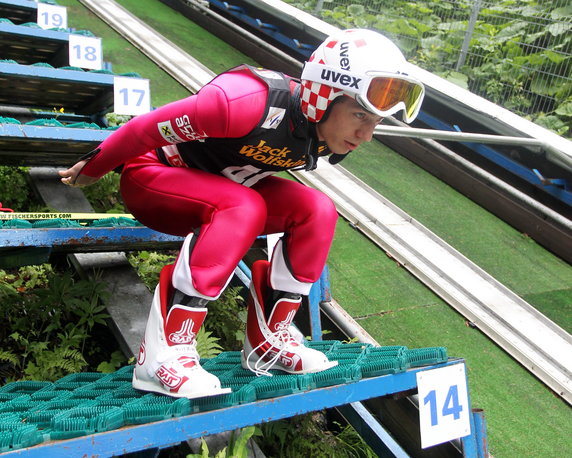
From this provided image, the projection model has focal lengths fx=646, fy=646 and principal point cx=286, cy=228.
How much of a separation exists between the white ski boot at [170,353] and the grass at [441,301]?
1.62m

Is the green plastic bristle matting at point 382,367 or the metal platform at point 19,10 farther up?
the metal platform at point 19,10

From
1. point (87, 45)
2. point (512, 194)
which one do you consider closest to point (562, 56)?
point (512, 194)

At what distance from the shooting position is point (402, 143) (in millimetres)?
6492

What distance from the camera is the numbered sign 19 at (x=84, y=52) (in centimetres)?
419

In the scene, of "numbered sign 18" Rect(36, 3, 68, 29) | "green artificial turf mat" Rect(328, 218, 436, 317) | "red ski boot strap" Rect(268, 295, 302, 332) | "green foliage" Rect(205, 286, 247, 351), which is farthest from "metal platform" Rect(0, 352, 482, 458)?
"numbered sign 18" Rect(36, 3, 68, 29)

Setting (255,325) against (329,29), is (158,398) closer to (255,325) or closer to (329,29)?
(255,325)

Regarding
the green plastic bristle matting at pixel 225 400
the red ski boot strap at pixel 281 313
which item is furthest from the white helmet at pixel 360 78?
the green plastic bristle matting at pixel 225 400

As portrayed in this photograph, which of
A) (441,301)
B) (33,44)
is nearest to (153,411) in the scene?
(441,301)

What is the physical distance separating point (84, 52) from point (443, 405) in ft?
10.8

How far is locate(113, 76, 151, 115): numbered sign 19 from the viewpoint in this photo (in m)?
3.64

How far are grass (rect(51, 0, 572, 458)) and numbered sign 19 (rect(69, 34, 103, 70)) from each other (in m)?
1.75

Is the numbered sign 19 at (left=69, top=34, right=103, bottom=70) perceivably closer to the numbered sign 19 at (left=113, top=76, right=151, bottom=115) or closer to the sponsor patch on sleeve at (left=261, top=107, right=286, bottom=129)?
the numbered sign 19 at (left=113, top=76, right=151, bottom=115)

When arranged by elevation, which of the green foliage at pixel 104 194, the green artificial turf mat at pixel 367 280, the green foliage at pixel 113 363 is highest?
the green foliage at pixel 104 194

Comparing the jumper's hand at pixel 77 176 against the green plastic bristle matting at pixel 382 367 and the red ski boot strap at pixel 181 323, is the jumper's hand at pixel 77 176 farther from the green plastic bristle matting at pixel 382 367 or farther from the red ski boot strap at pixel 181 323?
the green plastic bristle matting at pixel 382 367
